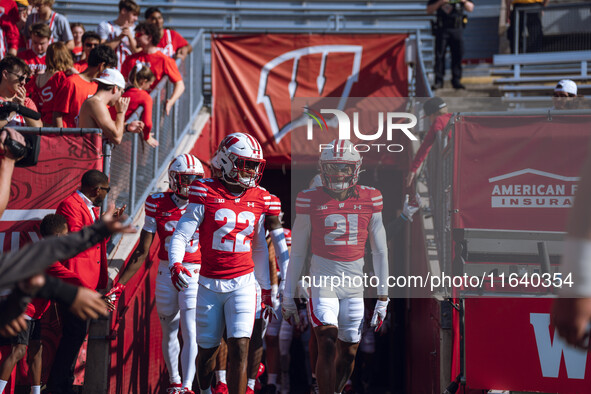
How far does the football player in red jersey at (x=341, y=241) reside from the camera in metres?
6.89

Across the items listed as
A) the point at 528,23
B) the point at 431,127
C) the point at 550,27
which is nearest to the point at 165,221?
the point at 431,127

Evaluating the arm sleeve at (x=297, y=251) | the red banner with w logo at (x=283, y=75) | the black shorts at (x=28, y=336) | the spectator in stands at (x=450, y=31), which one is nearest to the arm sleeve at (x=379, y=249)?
the arm sleeve at (x=297, y=251)

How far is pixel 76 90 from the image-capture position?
311 inches

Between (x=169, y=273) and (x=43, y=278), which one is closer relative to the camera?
(x=43, y=278)

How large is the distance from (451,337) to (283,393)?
2790 millimetres

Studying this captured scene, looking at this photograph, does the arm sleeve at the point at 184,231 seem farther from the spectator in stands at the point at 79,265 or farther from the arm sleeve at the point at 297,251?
the arm sleeve at the point at 297,251

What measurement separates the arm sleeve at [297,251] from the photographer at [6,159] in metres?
3.08

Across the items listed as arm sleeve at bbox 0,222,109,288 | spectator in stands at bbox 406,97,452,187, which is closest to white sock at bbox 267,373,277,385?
spectator in stands at bbox 406,97,452,187

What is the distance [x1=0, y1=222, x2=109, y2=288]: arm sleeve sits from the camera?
9.51 ft

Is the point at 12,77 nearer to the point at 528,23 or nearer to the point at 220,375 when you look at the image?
the point at 220,375

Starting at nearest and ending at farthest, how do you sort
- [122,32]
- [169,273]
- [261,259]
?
1. [261,259]
2. [169,273]
3. [122,32]

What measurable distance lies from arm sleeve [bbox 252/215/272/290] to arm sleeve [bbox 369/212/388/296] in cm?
99

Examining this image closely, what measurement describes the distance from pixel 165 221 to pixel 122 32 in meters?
4.27

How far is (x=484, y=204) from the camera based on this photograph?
689cm
